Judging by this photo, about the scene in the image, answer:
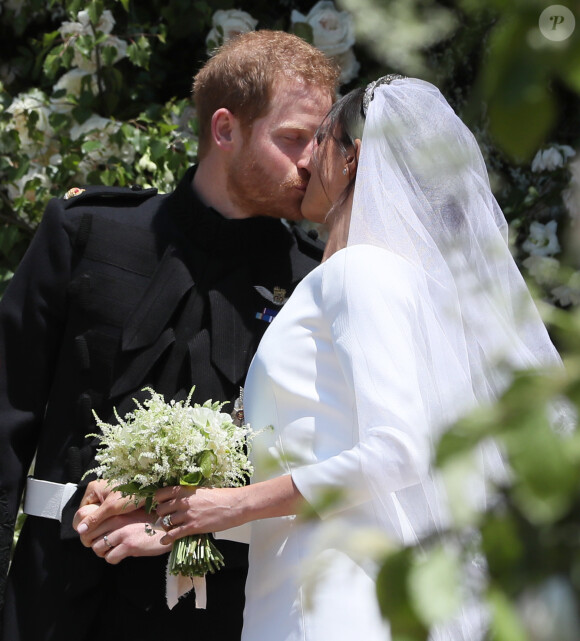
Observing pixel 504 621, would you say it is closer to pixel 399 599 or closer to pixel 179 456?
pixel 399 599

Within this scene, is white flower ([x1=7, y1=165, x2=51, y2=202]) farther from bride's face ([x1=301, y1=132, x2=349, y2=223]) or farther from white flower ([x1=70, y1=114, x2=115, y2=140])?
bride's face ([x1=301, y1=132, x2=349, y2=223])

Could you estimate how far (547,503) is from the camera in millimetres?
399

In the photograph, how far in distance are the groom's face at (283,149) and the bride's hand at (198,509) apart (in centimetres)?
87

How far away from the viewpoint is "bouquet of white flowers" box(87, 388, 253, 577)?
170cm

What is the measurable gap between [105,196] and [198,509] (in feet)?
3.41

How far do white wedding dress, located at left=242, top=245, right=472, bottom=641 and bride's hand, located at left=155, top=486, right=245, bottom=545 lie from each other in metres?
0.09

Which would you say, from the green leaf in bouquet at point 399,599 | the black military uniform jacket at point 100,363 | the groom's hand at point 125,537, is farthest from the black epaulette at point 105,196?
the green leaf in bouquet at point 399,599

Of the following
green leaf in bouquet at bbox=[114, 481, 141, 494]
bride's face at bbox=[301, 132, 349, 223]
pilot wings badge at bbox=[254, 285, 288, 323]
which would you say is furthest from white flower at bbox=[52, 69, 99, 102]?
green leaf in bouquet at bbox=[114, 481, 141, 494]

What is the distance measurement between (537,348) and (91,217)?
3.92ft

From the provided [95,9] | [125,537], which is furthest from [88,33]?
[125,537]

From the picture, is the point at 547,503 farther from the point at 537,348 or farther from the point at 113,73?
the point at 113,73

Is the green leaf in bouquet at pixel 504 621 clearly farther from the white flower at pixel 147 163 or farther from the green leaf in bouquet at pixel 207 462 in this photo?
the white flower at pixel 147 163

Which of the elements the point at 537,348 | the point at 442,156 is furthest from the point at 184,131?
the point at 442,156

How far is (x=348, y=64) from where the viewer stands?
3385mm
